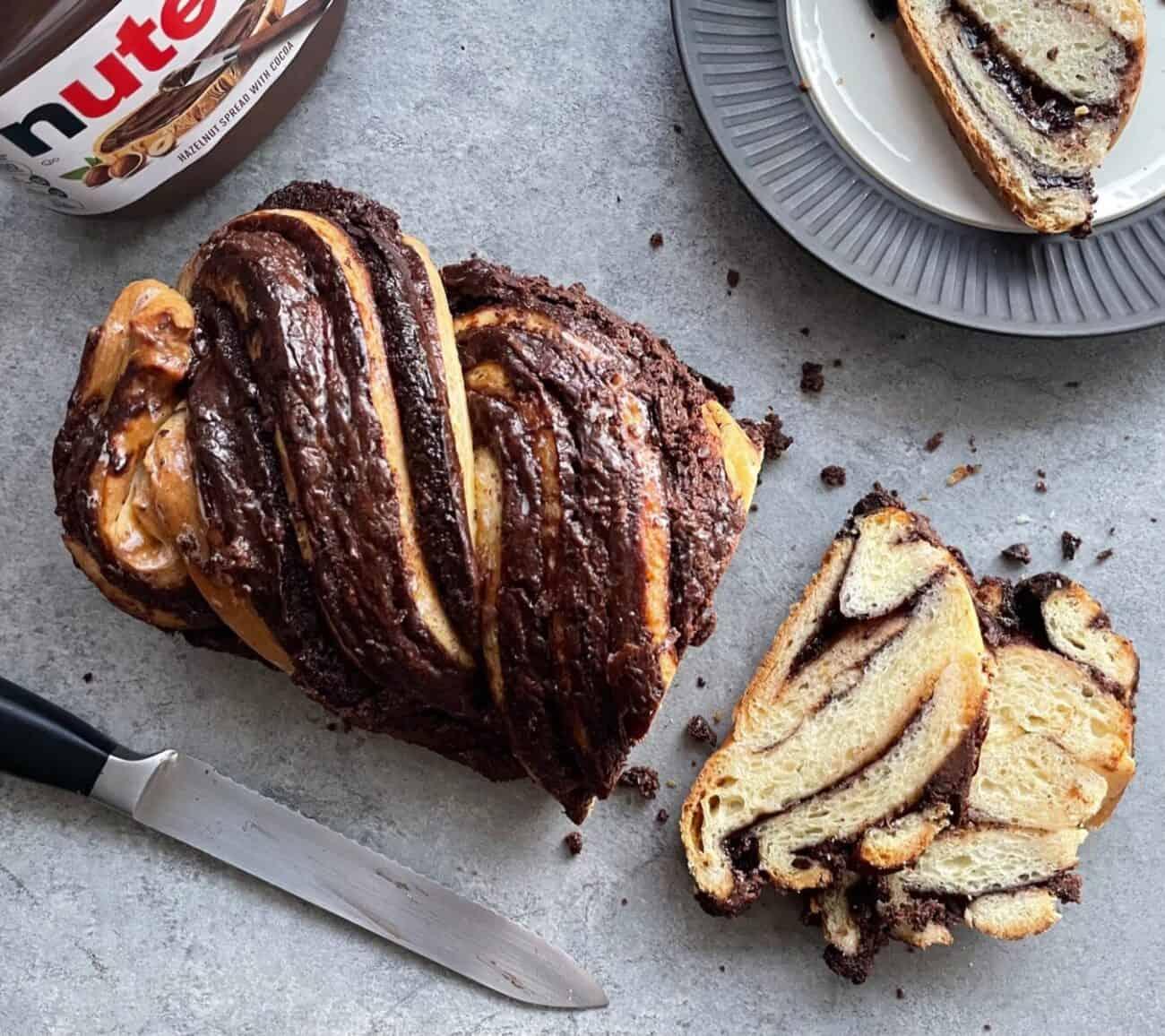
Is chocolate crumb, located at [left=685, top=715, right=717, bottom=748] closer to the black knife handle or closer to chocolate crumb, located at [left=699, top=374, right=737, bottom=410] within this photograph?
chocolate crumb, located at [left=699, top=374, right=737, bottom=410]

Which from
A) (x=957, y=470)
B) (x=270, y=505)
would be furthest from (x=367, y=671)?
(x=957, y=470)

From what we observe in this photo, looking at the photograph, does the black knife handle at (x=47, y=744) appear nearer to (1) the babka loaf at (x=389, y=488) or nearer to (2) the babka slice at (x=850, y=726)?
(1) the babka loaf at (x=389, y=488)

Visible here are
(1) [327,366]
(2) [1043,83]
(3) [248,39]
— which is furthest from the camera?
(2) [1043,83]

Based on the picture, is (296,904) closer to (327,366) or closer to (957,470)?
(327,366)

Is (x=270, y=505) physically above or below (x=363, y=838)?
above

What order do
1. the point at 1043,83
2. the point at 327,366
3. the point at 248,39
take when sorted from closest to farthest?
the point at 327,366
the point at 248,39
the point at 1043,83

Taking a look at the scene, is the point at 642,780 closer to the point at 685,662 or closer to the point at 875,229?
the point at 685,662

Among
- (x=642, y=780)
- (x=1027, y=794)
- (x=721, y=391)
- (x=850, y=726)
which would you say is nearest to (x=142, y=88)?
(x=721, y=391)
